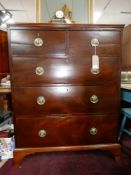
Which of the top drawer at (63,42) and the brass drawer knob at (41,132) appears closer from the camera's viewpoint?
the top drawer at (63,42)

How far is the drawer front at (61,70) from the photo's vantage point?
4.24 feet

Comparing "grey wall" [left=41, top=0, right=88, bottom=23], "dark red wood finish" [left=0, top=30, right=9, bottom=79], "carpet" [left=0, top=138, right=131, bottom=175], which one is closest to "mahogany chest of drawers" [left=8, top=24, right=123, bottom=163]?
"carpet" [left=0, top=138, right=131, bottom=175]

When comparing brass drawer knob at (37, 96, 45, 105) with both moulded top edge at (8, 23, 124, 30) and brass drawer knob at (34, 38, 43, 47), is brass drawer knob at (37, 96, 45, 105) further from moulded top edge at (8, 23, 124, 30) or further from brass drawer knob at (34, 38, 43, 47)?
moulded top edge at (8, 23, 124, 30)

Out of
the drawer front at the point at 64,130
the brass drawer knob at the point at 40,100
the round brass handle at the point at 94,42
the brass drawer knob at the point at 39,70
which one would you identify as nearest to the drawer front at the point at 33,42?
the brass drawer knob at the point at 39,70

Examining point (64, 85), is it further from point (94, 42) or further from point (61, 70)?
point (94, 42)

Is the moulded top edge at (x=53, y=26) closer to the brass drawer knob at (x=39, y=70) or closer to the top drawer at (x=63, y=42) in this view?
the top drawer at (x=63, y=42)

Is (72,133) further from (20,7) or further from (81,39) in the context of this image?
(20,7)

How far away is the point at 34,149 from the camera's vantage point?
1387 mm

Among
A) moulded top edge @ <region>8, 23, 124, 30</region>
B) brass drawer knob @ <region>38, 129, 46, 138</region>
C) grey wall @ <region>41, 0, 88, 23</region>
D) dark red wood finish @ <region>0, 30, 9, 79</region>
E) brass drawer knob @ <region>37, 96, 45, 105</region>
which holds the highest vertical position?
grey wall @ <region>41, 0, 88, 23</region>

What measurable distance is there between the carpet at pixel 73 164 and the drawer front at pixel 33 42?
929mm

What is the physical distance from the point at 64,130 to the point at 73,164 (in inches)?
12.2

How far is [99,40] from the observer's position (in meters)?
1.32

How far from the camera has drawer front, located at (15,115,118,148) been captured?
1364mm

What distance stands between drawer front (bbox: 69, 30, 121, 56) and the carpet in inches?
36.3
